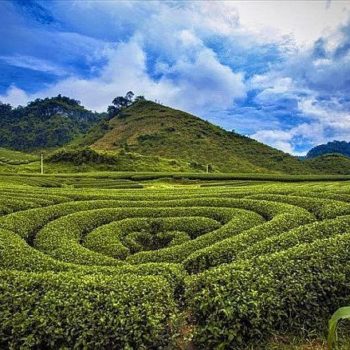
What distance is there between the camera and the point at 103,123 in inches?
6398

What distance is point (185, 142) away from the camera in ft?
431

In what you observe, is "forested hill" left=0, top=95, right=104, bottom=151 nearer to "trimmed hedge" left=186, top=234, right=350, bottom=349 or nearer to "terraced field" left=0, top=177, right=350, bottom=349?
"terraced field" left=0, top=177, right=350, bottom=349

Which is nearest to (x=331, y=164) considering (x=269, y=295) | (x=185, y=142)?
(x=185, y=142)

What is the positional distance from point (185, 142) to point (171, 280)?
4798 inches

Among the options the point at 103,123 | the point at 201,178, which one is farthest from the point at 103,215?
the point at 103,123

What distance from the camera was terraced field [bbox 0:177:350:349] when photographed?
27.4 feet

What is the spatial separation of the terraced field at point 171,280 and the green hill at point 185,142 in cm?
9449

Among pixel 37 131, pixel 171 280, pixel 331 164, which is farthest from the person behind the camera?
pixel 37 131

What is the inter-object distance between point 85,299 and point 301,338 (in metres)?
4.43

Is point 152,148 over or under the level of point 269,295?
over

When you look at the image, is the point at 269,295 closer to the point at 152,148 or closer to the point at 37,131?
the point at 152,148

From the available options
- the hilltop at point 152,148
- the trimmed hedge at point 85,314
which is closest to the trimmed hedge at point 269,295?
the trimmed hedge at point 85,314

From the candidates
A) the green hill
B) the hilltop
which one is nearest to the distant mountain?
the hilltop

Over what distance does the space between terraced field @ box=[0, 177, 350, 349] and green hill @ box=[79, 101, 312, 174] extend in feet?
310
